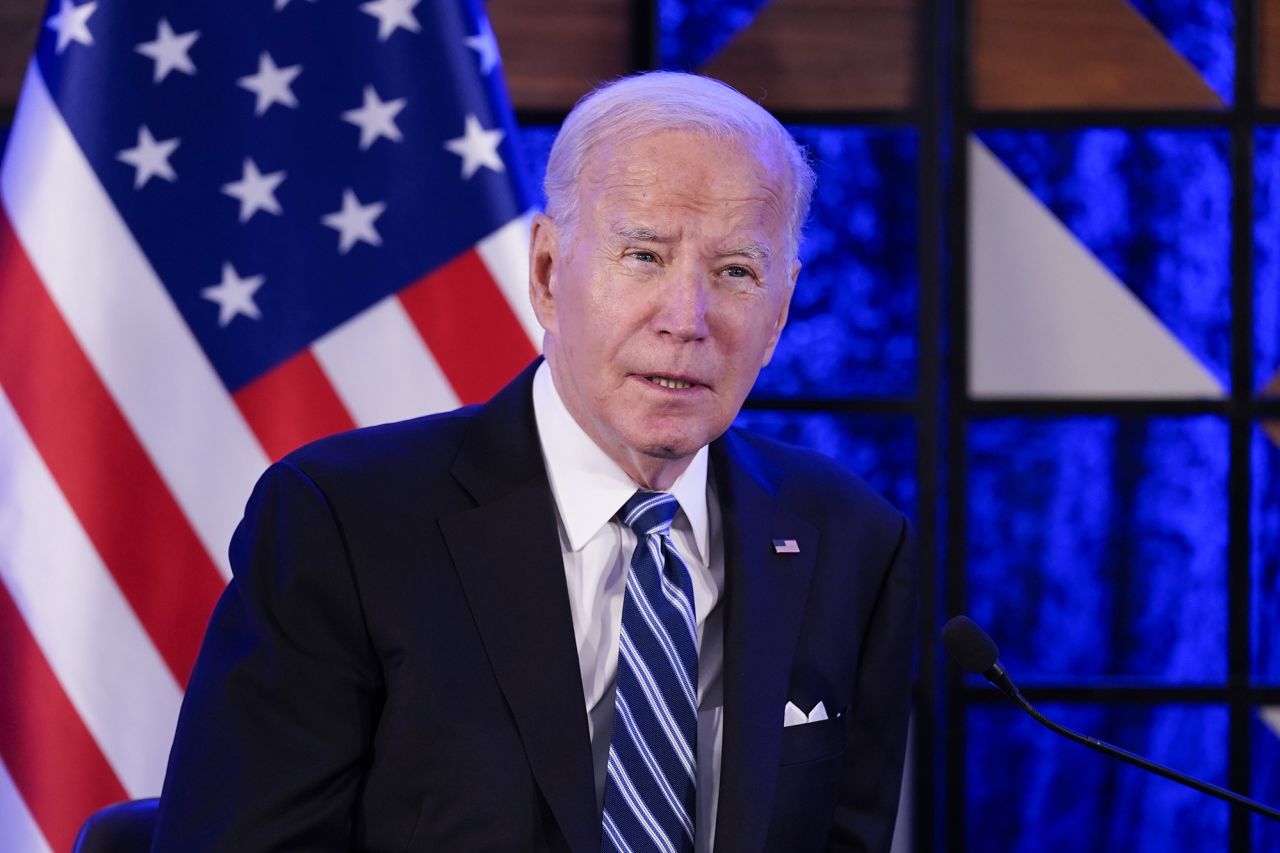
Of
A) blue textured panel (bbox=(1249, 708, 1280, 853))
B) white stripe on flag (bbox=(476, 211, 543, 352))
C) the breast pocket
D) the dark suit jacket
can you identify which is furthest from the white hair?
blue textured panel (bbox=(1249, 708, 1280, 853))

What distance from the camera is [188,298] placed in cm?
217

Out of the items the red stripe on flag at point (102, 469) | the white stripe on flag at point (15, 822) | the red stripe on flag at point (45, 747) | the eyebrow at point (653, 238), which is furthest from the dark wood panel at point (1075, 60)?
the white stripe on flag at point (15, 822)

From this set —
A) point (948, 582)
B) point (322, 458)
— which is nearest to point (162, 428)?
point (322, 458)

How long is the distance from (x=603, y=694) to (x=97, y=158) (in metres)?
1.36

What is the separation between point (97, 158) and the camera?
2.18m

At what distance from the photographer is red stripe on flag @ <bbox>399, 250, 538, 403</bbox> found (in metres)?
2.25

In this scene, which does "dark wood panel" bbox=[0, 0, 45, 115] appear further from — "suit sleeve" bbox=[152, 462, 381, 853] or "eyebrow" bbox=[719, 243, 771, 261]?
"eyebrow" bbox=[719, 243, 771, 261]

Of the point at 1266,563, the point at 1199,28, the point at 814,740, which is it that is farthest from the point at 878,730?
the point at 1199,28

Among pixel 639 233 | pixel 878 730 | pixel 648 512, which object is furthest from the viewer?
pixel 878 730

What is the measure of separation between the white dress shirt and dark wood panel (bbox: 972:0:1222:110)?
64.3 inches

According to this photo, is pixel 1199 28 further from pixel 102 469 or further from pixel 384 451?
pixel 102 469

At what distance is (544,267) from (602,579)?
0.35m

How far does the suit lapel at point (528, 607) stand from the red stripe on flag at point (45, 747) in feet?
3.50

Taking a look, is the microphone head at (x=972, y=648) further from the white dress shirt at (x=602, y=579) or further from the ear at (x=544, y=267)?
the ear at (x=544, y=267)
